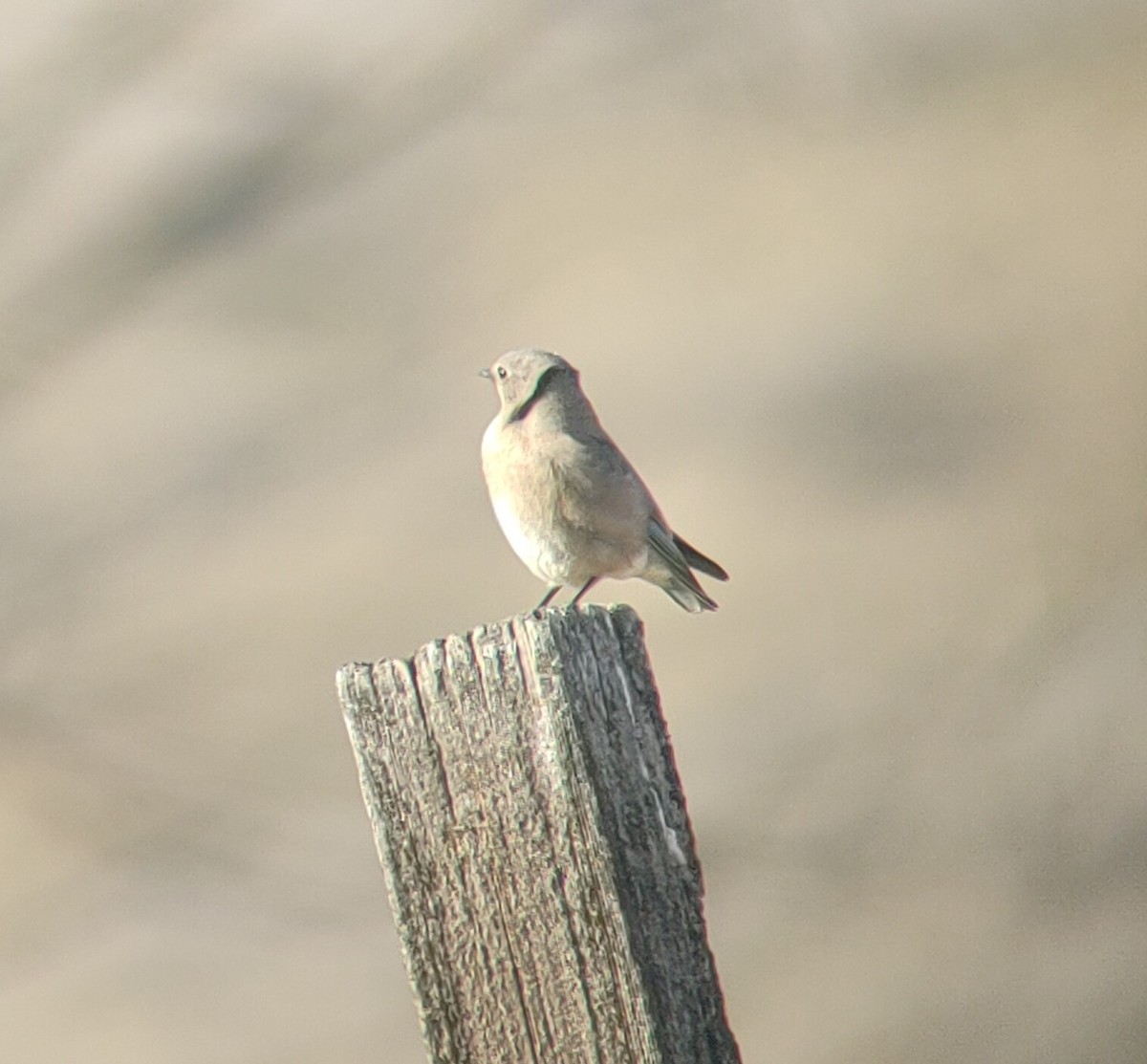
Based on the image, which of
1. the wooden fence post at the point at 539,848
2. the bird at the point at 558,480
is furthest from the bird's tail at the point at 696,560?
the wooden fence post at the point at 539,848

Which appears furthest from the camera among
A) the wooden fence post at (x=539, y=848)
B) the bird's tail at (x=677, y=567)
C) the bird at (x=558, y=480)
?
the bird's tail at (x=677, y=567)

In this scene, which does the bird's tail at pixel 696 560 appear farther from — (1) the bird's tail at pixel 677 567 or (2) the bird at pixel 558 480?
(2) the bird at pixel 558 480

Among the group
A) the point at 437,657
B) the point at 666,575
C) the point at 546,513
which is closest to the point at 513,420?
the point at 546,513

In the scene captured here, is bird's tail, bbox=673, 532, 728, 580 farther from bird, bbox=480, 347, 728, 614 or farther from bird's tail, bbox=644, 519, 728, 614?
bird, bbox=480, 347, 728, 614

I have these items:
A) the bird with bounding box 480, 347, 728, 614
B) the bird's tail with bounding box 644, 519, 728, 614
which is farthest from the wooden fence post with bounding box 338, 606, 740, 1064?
the bird's tail with bounding box 644, 519, 728, 614

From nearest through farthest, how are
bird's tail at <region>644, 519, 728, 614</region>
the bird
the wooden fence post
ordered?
the wooden fence post
the bird
bird's tail at <region>644, 519, 728, 614</region>

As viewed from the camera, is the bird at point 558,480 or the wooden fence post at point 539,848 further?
the bird at point 558,480
